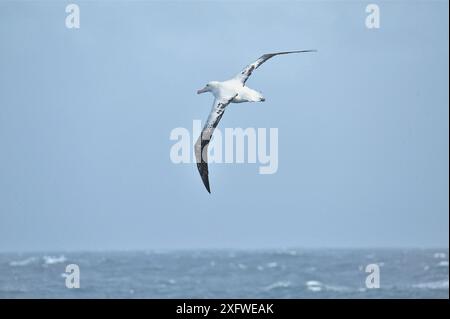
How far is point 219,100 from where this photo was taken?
22.8 meters

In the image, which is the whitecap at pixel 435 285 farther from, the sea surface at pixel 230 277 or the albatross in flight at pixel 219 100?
the albatross in flight at pixel 219 100

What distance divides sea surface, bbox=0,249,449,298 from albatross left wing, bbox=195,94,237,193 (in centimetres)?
4185

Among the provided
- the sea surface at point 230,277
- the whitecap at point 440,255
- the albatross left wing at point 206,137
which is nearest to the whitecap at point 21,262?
the sea surface at point 230,277

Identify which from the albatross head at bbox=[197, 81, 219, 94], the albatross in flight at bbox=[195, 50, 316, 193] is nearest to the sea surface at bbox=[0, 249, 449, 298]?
the albatross head at bbox=[197, 81, 219, 94]

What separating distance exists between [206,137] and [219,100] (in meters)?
0.96

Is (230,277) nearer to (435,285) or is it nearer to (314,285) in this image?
(314,285)

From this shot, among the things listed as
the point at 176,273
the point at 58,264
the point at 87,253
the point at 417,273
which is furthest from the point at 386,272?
the point at 87,253

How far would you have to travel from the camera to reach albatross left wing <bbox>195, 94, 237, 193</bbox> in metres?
22.4

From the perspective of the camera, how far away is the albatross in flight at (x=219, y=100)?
2238 centimetres

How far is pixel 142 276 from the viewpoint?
3152 inches

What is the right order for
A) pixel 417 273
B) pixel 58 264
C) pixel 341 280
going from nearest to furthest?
pixel 341 280
pixel 417 273
pixel 58 264

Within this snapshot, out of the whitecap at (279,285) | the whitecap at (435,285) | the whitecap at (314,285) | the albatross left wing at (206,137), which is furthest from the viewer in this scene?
the whitecap at (279,285)
